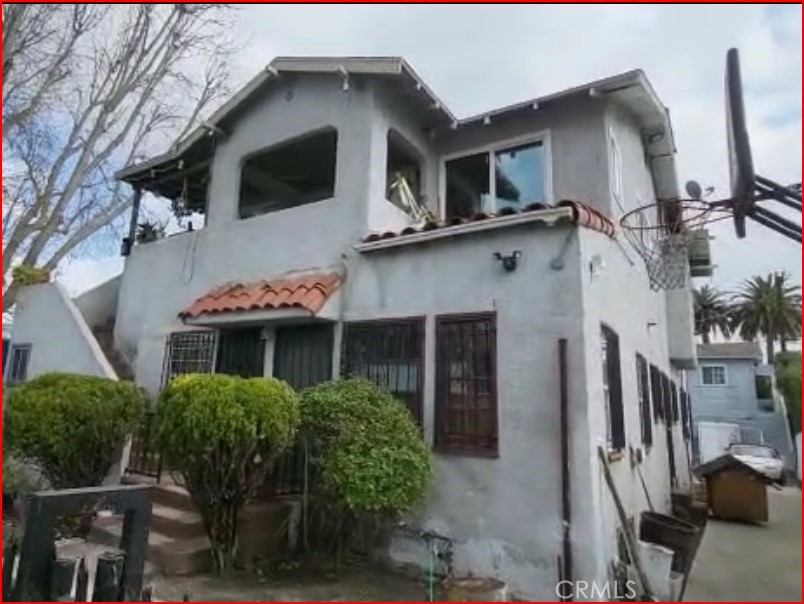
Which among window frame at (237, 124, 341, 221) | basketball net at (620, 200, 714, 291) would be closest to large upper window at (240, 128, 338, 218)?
window frame at (237, 124, 341, 221)

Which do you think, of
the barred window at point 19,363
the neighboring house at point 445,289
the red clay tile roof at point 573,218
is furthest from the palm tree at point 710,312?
the barred window at point 19,363

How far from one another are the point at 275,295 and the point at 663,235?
7.25 metres

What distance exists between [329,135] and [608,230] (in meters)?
6.26

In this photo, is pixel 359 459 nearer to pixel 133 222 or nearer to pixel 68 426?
pixel 68 426

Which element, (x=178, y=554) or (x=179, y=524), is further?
(x=179, y=524)

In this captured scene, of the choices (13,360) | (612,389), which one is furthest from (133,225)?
(612,389)

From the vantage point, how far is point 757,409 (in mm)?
7738

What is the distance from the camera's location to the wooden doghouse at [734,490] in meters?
11.5

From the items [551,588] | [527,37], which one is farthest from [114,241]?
[551,588]

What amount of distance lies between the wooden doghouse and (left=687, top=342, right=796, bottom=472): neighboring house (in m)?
1.02

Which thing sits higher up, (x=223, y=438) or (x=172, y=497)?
(x=223, y=438)

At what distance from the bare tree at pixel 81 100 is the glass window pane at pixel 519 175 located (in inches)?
359

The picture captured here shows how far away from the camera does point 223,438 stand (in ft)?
21.3

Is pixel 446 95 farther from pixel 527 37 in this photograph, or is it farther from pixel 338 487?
pixel 338 487
